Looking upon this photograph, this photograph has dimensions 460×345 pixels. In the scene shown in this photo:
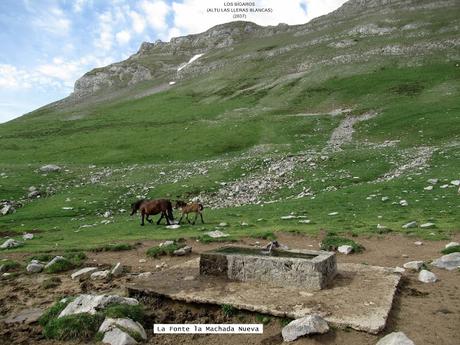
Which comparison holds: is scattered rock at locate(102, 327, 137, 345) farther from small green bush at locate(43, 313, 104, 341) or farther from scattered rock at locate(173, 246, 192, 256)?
scattered rock at locate(173, 246, 192, 256)

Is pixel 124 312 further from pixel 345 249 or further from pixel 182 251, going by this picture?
pixel 345 249

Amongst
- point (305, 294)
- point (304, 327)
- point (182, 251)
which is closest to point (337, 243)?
point (182, 251)

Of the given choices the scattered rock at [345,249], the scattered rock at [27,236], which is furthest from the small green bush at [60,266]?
the scattered rock at [345,249]

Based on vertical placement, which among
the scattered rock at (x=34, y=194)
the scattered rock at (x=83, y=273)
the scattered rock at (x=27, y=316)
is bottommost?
the scattered rock at (x=27, y=316)

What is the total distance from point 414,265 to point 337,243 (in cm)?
439

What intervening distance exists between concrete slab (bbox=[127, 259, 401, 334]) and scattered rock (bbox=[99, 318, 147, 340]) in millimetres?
2061

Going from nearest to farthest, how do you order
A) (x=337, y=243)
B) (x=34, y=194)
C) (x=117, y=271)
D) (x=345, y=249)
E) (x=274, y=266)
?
(x=274, y=266) < (x=117, y=271) < (x=345, y=249) < (x=337, y=243) < (x=34, y=194)

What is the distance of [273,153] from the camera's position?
50.1 m

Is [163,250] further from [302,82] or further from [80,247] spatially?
[302,82]

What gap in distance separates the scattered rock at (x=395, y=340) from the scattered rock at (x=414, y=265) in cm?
642

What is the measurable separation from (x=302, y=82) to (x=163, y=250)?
3281 inches

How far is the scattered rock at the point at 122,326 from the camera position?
35.0 ft

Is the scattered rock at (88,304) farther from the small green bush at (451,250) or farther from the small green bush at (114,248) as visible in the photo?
the small green bush at (451,250)

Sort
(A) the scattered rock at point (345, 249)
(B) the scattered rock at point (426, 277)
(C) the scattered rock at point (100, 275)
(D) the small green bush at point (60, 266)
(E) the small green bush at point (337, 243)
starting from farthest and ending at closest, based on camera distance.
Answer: (E) the small green bush at point (337, 243)
(A) the scattered rock at point (345, 249)
(D) the small green bush at point (60, 266)
(C) the scattered rock at point (100, 275)
(B) the scattered rock at point (426, 277)
